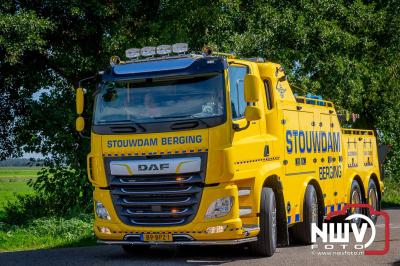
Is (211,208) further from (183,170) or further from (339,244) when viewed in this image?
(339,244)

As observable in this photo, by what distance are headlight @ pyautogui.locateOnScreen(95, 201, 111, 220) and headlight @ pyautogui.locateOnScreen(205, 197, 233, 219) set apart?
1.65m

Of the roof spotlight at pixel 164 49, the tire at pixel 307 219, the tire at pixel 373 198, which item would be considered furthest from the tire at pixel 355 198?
the roof spotlight at pixel 164 49

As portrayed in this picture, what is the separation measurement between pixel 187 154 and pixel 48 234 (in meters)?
6.22

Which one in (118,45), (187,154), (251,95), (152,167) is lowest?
(152,167)

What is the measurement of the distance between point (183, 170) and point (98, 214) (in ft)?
5.45

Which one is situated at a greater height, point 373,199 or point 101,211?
point 101,211

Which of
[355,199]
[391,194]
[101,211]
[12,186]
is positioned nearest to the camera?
[101,211]

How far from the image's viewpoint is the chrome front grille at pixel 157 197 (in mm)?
10898

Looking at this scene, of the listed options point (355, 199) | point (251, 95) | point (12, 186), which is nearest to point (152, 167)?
point (251, 95)

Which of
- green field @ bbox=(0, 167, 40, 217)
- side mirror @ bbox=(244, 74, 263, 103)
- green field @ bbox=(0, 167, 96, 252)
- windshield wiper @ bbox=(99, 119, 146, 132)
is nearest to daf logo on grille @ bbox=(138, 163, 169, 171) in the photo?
windshield wiper @ bbox=(99, 119, 146, 132)

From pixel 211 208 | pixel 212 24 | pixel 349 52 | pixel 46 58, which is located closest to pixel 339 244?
pixel 211 208

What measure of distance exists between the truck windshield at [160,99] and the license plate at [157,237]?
5.59 feet

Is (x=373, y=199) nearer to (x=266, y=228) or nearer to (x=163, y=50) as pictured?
(x=266, y=228)

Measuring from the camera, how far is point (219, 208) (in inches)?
426
